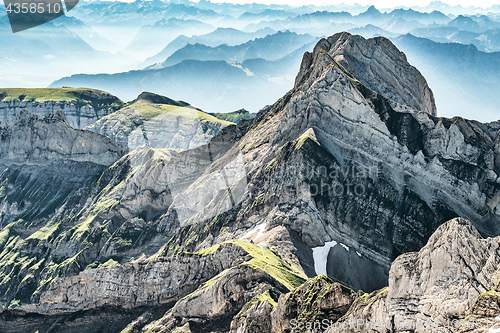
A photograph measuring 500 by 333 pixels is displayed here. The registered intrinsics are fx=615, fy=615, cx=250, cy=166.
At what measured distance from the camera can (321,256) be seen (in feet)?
512

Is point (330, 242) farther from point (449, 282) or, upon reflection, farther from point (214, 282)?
point (449, 282)

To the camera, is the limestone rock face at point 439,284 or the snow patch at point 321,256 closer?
the limestone rock face at point 439,284

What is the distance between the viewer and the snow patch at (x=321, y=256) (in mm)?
152712

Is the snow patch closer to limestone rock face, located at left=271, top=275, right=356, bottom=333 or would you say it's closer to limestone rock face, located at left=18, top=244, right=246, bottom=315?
limestone rock face, located at left=18, top=244, right=246, bottom=315

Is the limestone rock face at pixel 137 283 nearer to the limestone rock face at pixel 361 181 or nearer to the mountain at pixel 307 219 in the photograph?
the mountain at pixel 307 219

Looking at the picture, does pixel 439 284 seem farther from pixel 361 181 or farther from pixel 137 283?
pixel 361 181

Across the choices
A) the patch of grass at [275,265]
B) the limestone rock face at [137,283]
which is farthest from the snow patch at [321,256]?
the limestone rock face at [137,283]

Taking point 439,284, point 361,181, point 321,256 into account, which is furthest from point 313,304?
point 361,181

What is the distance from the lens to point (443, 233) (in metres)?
69.9

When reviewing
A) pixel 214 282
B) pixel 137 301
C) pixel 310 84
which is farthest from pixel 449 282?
pixel 310 84

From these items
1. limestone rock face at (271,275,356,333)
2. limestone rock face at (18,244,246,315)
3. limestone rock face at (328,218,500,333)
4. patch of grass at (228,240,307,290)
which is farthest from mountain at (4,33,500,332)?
limestone rock face at (328,218,500,333)

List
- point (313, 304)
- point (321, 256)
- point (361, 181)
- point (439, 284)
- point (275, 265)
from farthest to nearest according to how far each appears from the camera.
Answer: point (361, 181), point (321, 256), point (275, 265), point (313, 304), point (439, 284)

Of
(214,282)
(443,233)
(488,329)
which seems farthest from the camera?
(214,282)

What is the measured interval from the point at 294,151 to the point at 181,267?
173 ft
